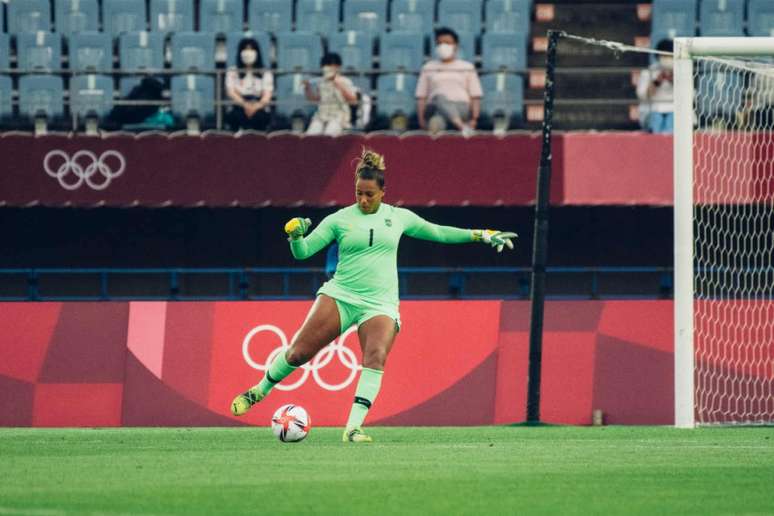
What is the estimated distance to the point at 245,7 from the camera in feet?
Result: 74.8

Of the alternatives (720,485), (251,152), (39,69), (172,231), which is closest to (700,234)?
(251,152)

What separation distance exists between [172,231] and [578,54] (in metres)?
6.07

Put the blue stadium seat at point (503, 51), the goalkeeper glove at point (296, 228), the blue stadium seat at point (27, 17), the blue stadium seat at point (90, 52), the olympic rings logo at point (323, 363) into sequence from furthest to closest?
the blue stadium seat at point (27, 17), the blue stadium seat at point (503, 51), the blue stadium seat at point (90, 52), the olympic rings logo at point (323, 363), the goalkeeper glove at point (296, 228)

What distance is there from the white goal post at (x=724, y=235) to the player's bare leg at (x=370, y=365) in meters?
3.90

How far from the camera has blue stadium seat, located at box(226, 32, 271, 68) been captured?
2134 cm

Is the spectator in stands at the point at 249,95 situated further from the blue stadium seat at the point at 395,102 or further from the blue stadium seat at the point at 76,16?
the blue stadium seat at the point at 76,16

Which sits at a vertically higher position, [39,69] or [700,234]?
[39,69]

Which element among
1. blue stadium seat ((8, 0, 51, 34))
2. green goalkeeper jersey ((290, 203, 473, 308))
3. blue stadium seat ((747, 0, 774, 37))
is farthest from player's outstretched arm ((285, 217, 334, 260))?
blue stadium seat ((747, 0, 774, 37))

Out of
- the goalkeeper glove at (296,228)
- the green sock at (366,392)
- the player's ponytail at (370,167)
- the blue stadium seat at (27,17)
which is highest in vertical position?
the blue stadium seat at (27,17)

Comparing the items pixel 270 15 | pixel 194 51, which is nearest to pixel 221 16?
pixel 270 15

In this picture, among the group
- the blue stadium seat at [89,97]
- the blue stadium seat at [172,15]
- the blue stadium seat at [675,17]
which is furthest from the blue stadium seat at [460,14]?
the blue stadium seat at [89,97]

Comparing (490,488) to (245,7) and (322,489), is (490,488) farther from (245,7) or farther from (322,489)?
(245,7)

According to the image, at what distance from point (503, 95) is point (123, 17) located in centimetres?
541

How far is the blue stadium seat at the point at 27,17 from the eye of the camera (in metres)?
21.9
